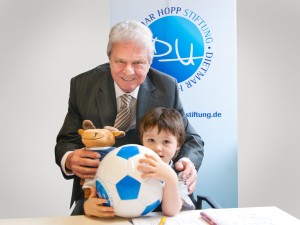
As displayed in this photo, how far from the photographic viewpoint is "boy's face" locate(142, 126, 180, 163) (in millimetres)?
1858

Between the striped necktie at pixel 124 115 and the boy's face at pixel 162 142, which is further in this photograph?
the striped necktie at pixel 124 115

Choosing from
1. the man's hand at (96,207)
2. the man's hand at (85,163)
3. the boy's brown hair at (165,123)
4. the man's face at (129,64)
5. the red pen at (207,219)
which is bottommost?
the red pen at (207,219)

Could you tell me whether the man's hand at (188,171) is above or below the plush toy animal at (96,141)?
below

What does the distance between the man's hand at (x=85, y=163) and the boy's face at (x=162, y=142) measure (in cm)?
26

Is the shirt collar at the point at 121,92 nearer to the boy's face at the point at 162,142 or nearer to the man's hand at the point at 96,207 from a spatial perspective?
the boy's face at the point at 162,142

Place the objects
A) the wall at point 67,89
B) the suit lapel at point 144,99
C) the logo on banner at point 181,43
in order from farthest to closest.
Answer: the wall at point 67,89 < the logo on banner at point 181,43 < the suit lapel at point 144,99

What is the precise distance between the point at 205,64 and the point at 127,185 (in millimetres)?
1379

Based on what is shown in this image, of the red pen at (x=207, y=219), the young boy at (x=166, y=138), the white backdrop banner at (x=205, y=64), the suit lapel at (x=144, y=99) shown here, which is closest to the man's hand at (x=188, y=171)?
the young boy at (x=166, y=138)

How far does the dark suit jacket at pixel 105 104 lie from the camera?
2.20 metres

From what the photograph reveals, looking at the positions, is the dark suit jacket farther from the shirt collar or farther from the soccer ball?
the soccer ball
